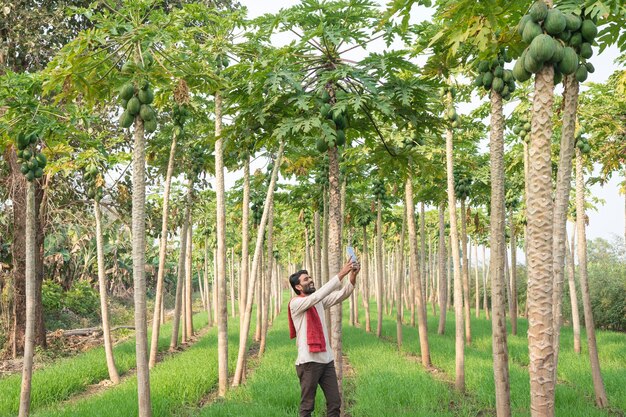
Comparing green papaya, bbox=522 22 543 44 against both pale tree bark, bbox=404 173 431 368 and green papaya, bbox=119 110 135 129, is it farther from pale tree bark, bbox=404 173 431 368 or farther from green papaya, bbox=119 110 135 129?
pale tree bark, bbox=404 173 431 368

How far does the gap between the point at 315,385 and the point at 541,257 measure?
2864 millimetres

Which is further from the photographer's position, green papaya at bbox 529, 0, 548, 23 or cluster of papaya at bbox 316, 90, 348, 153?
cluster of papaya at bbox 316, 90, 348, 153

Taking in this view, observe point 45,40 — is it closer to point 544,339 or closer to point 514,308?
point 544,339

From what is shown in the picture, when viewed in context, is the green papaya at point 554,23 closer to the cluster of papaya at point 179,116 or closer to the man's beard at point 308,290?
the man's beard at point 308,290

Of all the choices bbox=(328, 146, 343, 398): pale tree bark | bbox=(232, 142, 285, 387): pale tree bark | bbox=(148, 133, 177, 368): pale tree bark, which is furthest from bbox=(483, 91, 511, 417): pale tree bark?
bbox=(148, 133, 177, 368): pale tree bark

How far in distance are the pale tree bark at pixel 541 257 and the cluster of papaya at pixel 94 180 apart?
9074 millimetres

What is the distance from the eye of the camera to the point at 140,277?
6.05 metres

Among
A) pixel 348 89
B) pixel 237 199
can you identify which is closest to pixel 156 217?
pixel 237 199

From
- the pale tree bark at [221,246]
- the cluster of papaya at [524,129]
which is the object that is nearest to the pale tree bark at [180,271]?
the pale tree bark at [221,246]

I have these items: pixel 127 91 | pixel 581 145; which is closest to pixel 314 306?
pixel 127 91

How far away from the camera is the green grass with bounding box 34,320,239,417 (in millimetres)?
7812

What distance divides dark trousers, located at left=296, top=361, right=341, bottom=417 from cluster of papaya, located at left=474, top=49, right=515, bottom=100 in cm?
371

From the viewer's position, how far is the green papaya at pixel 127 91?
19.6ft

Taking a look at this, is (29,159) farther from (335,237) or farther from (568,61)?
(568,61)
